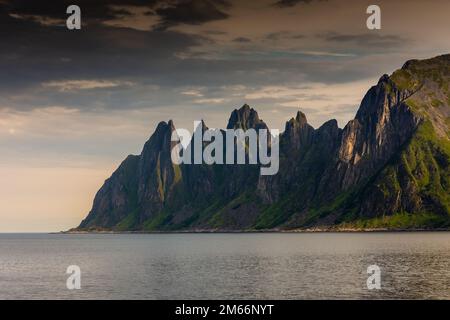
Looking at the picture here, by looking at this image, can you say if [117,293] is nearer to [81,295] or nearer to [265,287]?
[81,295]

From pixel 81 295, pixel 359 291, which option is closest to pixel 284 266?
pixel 359 291

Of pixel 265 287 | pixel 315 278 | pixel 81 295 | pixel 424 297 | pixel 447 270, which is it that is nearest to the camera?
pixel 424 297

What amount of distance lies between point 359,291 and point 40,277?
7284cm

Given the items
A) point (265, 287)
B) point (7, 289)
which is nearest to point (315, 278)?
point (265, 287)

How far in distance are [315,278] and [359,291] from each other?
22.2 m

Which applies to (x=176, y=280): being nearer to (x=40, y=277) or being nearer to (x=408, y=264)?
(x=40, y=277)

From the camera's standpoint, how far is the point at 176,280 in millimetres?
128625
